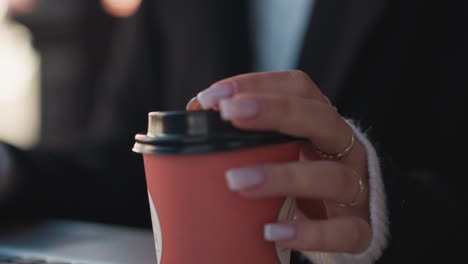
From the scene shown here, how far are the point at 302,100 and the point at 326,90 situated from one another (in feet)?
2.18

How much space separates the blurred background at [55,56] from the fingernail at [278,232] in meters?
2.26

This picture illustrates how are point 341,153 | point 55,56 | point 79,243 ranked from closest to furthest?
point 341,153
point 79,243
point 55,56

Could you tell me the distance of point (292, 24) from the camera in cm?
123

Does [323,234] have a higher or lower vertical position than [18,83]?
higher

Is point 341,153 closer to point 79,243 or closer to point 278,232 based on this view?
point 278,232

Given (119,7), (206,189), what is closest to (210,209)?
(206,189)

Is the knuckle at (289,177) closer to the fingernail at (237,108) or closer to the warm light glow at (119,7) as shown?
the fingernail at (237,108)

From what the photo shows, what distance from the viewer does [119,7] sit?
92.4 inches

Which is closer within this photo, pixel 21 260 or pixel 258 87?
pixel 258 87

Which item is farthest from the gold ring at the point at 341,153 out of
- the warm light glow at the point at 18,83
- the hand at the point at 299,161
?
the warm light glow at the point at 18,83

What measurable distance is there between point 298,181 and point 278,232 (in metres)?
0.04

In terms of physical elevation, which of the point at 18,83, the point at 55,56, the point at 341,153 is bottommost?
the point at 18,83

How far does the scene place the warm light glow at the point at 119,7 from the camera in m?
2.26

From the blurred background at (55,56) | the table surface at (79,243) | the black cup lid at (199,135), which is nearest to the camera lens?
the black cup lid at (199,135)
